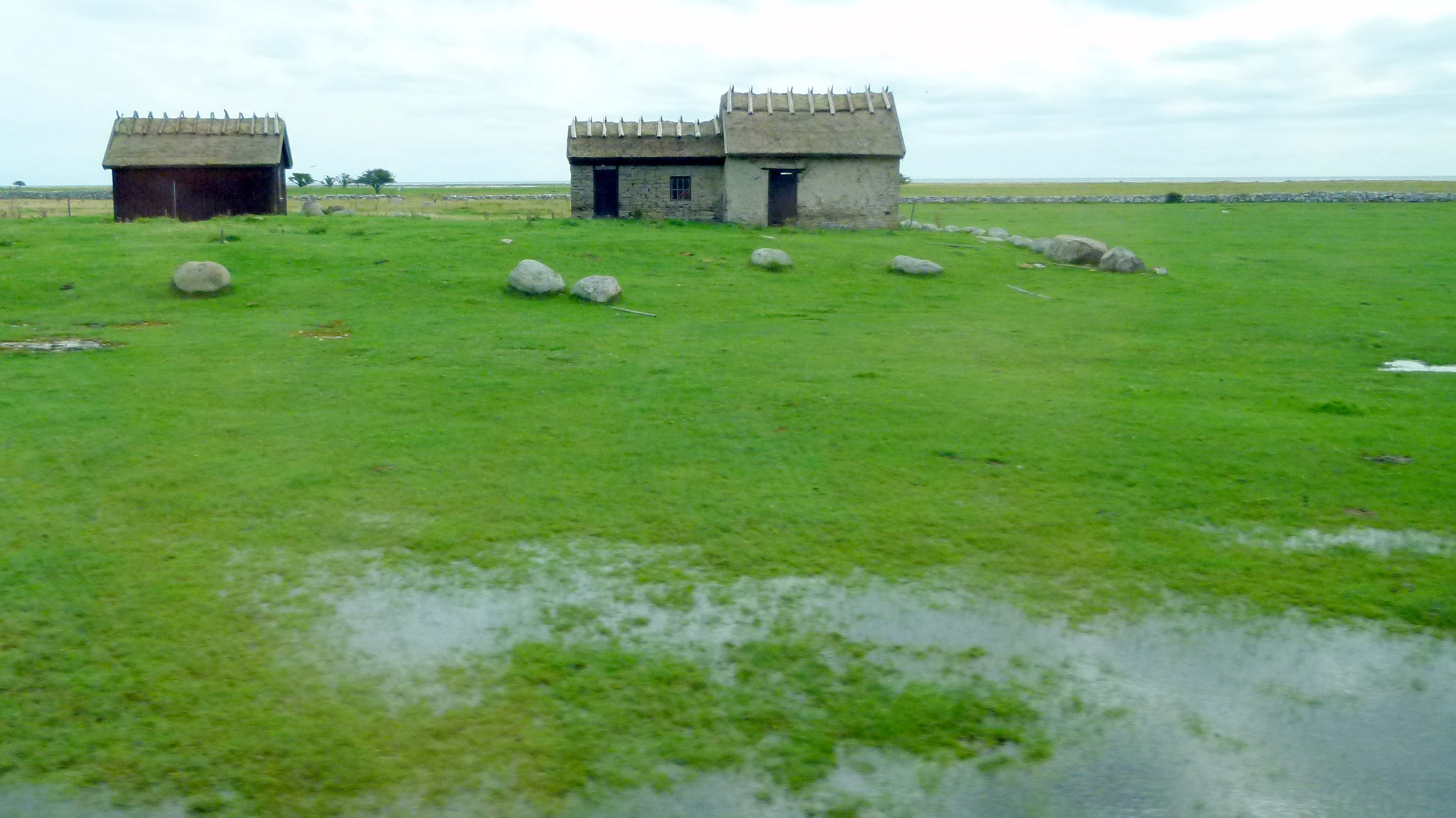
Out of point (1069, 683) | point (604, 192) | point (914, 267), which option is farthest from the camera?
point (604, 192)

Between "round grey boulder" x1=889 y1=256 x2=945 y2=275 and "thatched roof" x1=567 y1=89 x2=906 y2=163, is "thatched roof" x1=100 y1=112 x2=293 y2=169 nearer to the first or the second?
"thatched roof" x1=567 y1=89 x2=906 y2=163

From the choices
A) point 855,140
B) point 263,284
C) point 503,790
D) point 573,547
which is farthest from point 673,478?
point 855,140

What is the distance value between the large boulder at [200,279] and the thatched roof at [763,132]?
819 inches

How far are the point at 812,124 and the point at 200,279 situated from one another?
24615 mm

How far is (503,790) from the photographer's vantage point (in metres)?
5.59

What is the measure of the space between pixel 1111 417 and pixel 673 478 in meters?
5.87

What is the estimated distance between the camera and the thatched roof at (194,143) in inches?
1635

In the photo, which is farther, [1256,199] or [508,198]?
[508,198]

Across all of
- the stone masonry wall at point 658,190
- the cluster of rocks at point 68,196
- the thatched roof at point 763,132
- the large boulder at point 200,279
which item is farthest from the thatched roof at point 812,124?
the cluster of rocks at point 68,196

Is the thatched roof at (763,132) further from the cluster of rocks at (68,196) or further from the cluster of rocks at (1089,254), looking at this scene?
the cluster of rocks at (68,196)

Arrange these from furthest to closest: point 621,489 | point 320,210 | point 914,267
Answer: point 320,210
point 914,267
point 621,489

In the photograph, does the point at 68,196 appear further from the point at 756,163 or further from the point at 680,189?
the point at 756,163

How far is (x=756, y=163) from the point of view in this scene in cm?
4009

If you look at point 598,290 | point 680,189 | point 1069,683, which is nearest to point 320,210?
point 680,189
